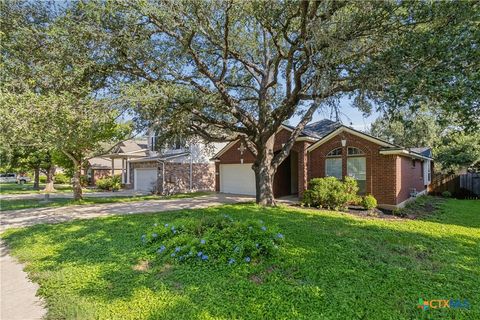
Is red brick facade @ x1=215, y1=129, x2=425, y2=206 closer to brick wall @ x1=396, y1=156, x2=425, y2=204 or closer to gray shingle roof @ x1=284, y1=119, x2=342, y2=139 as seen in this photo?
brick wall @ x1=396, y1=156, x2=425, y2=204

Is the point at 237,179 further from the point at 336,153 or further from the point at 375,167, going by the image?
the point at 375,167

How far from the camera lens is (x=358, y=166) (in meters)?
12.7

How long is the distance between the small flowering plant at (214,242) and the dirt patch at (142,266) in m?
0.29

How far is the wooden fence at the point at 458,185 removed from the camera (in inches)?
669

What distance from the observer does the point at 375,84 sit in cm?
715

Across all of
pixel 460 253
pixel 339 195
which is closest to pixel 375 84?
pixel 460 253

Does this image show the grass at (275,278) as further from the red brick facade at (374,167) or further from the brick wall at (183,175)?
the brick wall at (183,175)

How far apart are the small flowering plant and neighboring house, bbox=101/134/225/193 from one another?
12024 millimetres

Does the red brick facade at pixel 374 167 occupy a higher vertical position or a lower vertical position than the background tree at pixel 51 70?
lower

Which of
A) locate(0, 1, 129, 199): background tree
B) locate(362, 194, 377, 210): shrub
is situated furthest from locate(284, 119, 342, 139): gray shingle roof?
locate(0, 1, 129, 199): background tree

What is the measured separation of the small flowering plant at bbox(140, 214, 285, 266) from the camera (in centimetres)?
485

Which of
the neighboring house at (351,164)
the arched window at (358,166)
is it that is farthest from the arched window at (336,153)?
the arched window at (358,166)

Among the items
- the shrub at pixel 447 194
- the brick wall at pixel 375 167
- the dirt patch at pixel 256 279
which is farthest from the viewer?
the shrub at pixel 447 194

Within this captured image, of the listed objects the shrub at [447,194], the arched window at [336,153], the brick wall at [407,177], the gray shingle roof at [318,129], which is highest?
the gray shingle roof at [318,129]
